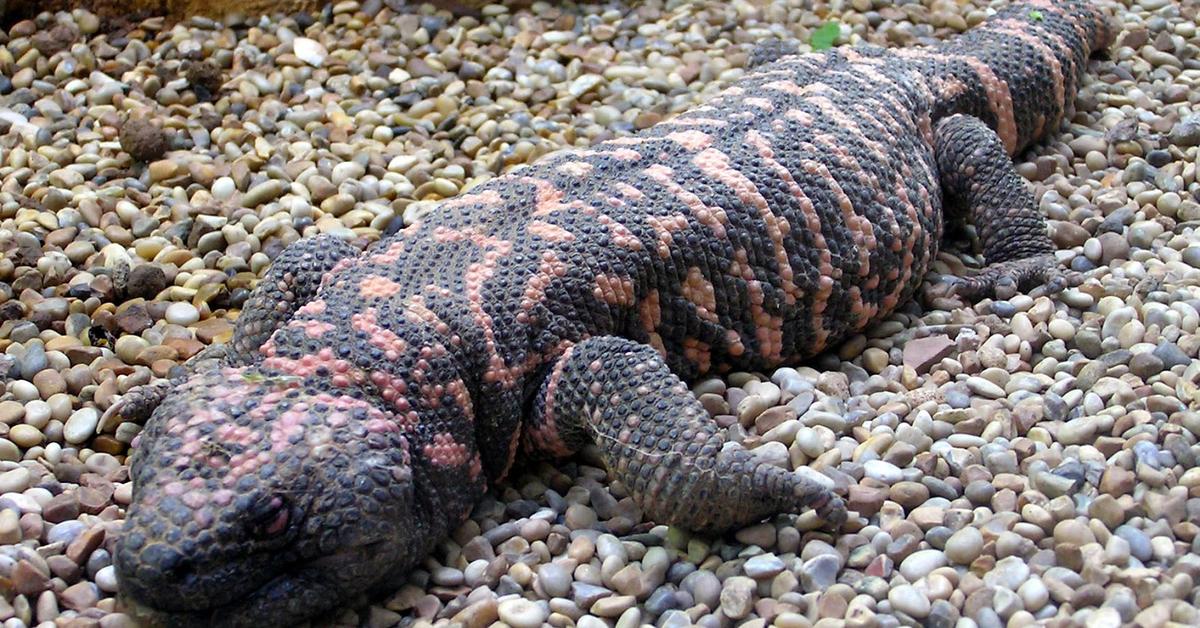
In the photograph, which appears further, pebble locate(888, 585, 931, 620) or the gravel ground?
the gravel ground

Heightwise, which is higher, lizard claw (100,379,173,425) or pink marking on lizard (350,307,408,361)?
pink marking on lizard (350,307,408,361)

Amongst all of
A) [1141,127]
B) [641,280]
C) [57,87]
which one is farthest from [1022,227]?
[57,87]

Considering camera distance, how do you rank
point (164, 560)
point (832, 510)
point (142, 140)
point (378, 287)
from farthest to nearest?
point (142, 140) < point (378, 287) < point (832, 510) < point (164, 560)

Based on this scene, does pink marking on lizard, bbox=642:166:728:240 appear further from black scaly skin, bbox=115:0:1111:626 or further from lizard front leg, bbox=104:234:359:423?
lizard front leg, bbox=104:234:359:423

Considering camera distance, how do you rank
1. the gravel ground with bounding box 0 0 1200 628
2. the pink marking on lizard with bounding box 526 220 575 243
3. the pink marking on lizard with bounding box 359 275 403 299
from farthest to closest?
1. the pink marking on lizard with bounding box 526 220 575 243
2. the pink marking on lizard with bounding box 359 275 403 299
3. the gravel ground with bounding box 0 0 1200 628

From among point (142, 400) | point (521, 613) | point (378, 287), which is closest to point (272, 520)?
point (521, 613)

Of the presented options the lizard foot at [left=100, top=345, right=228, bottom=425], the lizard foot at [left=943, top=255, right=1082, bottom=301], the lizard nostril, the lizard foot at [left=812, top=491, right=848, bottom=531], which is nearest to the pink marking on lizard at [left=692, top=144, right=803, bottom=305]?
the lizard foot at [left=943, top=255, right=1082, bottom=301]

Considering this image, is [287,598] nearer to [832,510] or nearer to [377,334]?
[377,334]

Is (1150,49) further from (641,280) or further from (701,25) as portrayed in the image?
(641,280)
